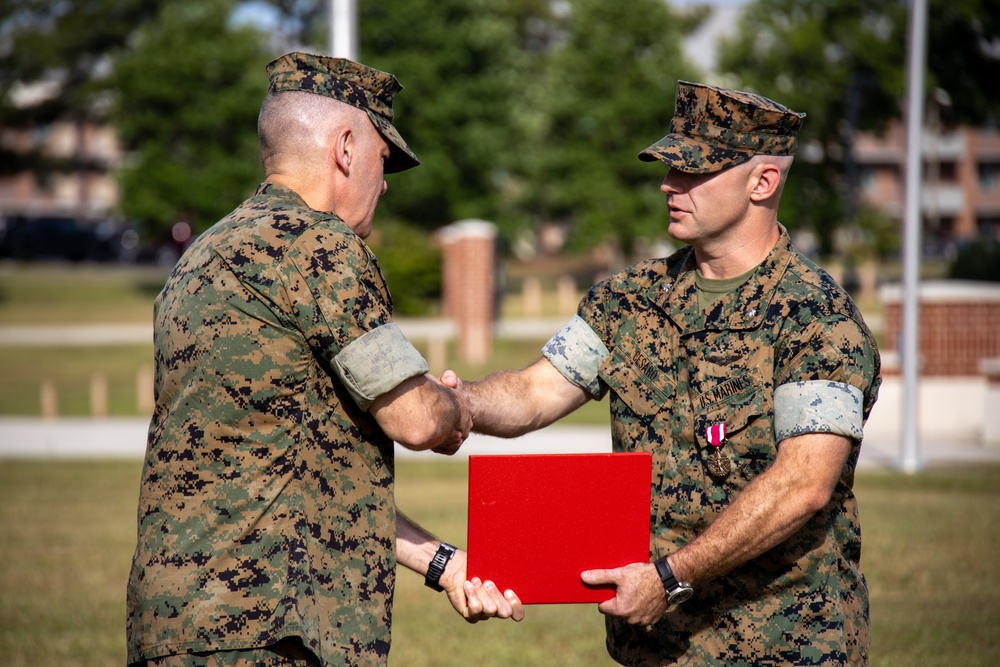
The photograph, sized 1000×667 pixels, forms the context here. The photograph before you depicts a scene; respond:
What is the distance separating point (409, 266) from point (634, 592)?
84.7 ft

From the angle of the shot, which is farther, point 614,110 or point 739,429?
point 614,110

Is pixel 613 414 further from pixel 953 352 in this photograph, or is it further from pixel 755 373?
pixel 953 352

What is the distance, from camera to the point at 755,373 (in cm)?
341

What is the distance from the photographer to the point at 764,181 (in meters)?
3.57

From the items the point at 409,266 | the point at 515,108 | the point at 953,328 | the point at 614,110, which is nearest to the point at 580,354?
the point at 953,328

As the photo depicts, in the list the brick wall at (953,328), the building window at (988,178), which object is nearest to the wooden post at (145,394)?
the brick wall at (953,328)

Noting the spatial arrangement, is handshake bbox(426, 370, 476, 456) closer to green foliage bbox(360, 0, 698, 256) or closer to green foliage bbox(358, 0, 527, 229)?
green foliage bbox(360, 0, 698, 256)

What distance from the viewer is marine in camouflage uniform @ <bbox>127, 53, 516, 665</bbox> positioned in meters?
2.93

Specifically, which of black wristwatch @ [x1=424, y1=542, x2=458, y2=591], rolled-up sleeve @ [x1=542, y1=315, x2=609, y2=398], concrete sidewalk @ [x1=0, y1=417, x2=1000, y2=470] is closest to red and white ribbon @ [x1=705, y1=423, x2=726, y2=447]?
rolled-up sleeve @ [x1=542, y1=315, x2=609, y2=398]

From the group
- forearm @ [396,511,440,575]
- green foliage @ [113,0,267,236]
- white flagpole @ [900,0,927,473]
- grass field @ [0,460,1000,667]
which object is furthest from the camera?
green foliage @ [113,0,267,236]

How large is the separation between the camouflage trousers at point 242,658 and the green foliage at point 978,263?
793 inches

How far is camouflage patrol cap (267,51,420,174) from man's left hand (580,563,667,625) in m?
1.34

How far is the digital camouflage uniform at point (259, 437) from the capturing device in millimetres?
2932

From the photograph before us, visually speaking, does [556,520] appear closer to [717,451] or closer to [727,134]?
[717,451]
